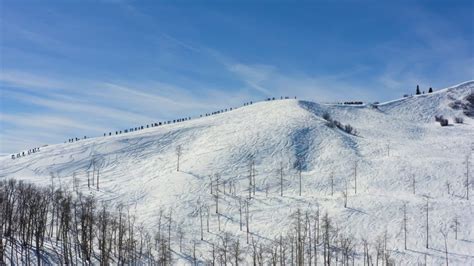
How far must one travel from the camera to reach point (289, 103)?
174000 mm

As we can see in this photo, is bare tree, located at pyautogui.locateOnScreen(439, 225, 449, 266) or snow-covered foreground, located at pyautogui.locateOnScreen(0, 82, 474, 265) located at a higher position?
snow-covered foreground, located at pyautogui.locateOnScreen(0, 82, 474, 265)

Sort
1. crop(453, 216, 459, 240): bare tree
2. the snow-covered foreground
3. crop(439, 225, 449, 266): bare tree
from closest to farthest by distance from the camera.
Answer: crop(439, 225, 449, 266): bare tree, crop(453, 216, 459, 240): bare tree, the snow-covered foreground

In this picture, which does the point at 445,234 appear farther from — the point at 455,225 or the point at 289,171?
the point at 289,171

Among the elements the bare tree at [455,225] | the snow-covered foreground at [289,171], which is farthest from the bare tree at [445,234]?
the bare tree at [455,225]

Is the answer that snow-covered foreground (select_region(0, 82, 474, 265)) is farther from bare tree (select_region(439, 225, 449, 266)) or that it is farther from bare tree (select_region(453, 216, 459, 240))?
bare tree (select_region(439, 225, 449, 266))

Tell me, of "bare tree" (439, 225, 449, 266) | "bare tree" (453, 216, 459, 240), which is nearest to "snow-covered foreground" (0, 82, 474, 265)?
"bare tree" (453, 216, 459, 240)

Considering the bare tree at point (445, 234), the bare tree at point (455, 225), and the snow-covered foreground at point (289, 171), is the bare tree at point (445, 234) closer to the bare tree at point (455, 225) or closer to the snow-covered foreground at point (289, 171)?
the snow-covered foreground at point (289, 171)

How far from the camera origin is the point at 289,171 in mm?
114312

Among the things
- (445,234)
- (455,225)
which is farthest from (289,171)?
(445,234)

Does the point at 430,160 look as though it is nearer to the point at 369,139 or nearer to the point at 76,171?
the point at 369,139

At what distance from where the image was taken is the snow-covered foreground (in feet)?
282

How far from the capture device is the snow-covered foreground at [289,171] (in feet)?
282

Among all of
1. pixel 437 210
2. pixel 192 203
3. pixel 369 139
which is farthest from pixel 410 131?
pixel 192 203

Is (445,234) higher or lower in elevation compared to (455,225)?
lower
